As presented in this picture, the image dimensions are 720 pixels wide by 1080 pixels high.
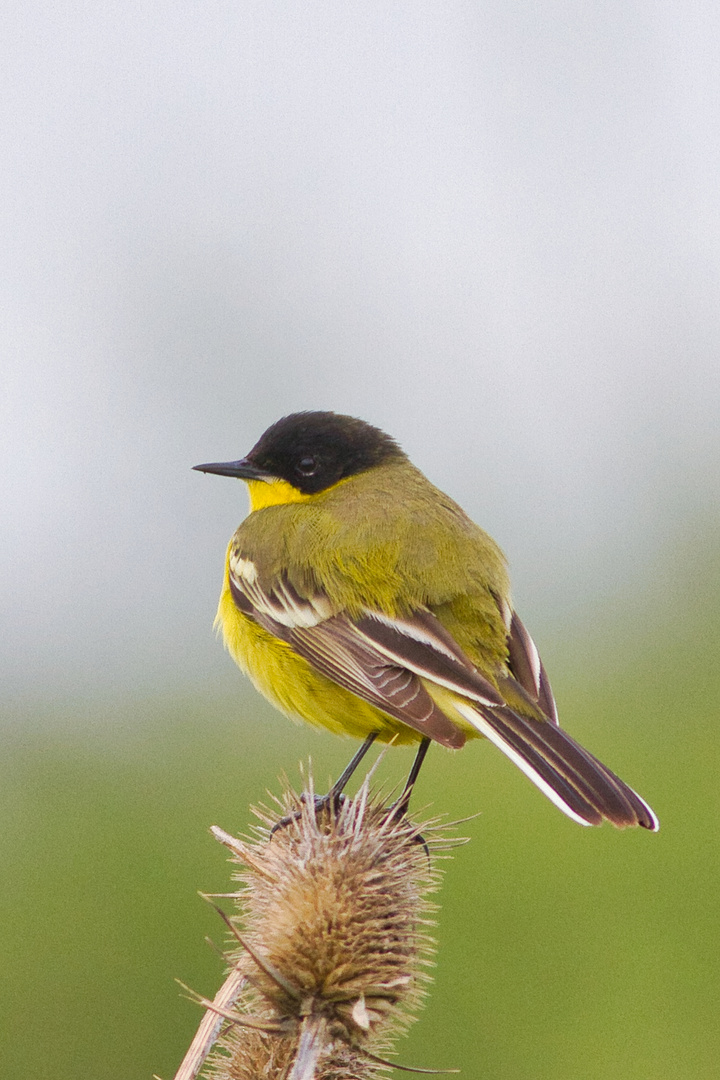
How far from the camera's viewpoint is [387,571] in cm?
500

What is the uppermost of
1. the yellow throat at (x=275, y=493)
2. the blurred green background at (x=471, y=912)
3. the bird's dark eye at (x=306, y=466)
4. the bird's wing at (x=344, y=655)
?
the bird's dark eye at (x=306, y=466)

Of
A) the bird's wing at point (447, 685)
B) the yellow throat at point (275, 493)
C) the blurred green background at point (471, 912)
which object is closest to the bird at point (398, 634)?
the bird's wing at point (447, 685)

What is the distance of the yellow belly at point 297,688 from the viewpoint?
4980mm

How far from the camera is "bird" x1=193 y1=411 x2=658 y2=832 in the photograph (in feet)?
14.5

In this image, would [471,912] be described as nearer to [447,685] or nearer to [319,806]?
[447,685]

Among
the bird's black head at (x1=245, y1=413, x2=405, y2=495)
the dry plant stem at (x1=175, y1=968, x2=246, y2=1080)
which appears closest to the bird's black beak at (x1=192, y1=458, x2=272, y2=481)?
the bird's black head at (x1=245, y1=413, x2=405, y2=495)

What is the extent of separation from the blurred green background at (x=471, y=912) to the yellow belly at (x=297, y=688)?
1.91 m

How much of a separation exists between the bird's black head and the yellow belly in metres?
0.92

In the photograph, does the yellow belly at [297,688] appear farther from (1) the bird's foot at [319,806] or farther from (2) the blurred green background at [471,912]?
(2) the blurred green background at [471,912]

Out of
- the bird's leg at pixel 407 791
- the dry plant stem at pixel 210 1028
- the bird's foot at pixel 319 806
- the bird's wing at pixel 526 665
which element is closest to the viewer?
the dry plant stem at pixel 210 1028

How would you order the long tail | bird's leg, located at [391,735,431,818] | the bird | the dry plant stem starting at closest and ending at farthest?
the dry plant stem, bird's leg, located at [391,735,431,818], the long tail, the bird

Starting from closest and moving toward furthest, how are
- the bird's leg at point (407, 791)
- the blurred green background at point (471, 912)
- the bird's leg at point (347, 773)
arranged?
the bird's leg at point (407, 791)
the bird's leg at point (347, 773)
the blurred green background at point (471, 912)

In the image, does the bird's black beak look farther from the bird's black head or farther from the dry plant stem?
the dry plant stem

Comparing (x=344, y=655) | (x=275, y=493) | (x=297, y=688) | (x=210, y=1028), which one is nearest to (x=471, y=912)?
(x=275, y=493)
